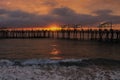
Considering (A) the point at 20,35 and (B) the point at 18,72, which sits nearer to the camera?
(B) the point at 18,72

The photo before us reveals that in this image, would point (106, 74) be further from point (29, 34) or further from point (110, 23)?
point (29, 34)

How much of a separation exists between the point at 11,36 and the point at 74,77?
385ft

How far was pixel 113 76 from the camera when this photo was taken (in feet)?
46.4

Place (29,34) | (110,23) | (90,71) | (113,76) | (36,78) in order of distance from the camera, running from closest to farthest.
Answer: (36,78) → (113,76) → (90,71) → (110,23) → (29,34)

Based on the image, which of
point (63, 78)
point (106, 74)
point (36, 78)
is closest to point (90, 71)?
point (106, 74)

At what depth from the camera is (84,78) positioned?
13531 millimetres

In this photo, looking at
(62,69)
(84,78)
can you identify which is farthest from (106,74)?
(62,69)

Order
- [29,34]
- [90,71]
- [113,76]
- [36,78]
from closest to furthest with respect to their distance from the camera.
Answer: [36,78] → [113,76] → [90,71] → [29,34]

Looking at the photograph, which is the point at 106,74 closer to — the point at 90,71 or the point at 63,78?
the point at 90,71

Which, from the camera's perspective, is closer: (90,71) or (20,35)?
(90,71)

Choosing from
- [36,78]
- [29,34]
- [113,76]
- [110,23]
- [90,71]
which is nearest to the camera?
[36,78]

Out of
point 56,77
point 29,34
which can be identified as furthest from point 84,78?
point 29,34

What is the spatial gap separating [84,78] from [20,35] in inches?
4618

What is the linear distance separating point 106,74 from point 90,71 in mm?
1155
